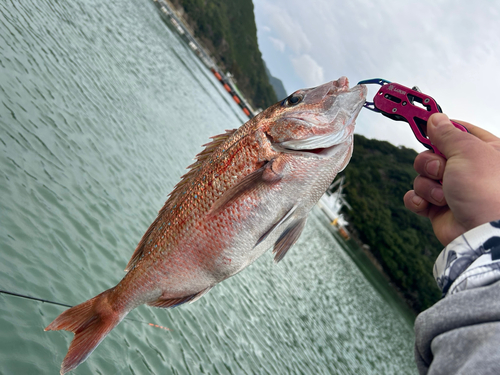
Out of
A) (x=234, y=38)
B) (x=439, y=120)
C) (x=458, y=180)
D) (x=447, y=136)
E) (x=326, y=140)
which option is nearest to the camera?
(x=458, y=180)

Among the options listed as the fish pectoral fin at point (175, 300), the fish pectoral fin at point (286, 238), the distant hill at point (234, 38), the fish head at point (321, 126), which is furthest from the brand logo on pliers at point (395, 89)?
the distant hill at point (234, 38)

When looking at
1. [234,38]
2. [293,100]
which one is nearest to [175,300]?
[293,100]

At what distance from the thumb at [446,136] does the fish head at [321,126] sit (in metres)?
0.56

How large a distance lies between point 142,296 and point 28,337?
2.42 meters

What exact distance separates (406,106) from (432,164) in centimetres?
62

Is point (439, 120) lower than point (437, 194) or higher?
higher

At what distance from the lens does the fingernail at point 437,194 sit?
8.04 feet

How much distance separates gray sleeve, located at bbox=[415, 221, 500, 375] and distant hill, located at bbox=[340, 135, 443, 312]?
45739 millimetres

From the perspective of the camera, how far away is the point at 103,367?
15.2ft

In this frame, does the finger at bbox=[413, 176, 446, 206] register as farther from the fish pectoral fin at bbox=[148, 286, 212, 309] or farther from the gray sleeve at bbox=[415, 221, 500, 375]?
the fish pectoral fin at bbox=[148, 286, 212, 309]

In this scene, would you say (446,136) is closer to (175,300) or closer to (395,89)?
(395,89)

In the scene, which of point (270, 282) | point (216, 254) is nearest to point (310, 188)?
point (216, 254)

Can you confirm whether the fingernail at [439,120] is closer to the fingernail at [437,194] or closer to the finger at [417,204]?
the fingernail at [437,194]

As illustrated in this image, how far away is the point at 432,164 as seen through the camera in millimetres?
2375
